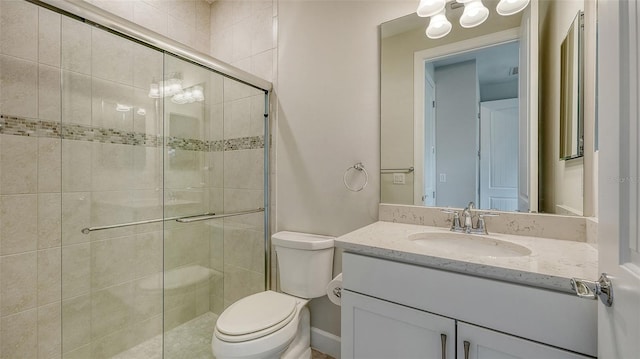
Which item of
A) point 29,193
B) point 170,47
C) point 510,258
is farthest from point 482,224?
point 29,193

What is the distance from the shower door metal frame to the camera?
3.55 ft

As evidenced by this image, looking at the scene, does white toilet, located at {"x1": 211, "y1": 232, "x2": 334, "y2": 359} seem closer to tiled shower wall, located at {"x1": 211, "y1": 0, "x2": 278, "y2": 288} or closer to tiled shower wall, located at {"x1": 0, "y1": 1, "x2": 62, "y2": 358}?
tiled shower wall, located at {"x1": 211, "y1": 0, "x2": 278, "y2": 288}

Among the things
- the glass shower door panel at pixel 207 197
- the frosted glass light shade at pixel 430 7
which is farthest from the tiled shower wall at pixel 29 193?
the frosted glass light shade at pixel 430 7

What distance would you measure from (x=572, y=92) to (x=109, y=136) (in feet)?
7.73

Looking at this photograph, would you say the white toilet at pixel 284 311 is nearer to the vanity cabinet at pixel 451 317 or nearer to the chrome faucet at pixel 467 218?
the vanity cabinet at pixel 451 317

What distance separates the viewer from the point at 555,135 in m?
1.17

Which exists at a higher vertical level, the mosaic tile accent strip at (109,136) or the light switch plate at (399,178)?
the mosaic tile accent strip at (109,136)

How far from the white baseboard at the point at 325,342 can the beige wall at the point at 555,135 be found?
1352 mm

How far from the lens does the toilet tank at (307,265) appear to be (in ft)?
5.33

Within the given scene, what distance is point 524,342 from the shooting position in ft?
2.53

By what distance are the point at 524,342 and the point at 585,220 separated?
0.64 m

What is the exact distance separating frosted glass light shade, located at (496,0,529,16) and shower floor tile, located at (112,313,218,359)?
2422mm

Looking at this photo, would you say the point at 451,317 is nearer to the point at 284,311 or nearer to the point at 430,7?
the point at 284,311

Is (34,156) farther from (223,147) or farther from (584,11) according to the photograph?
(584,11)
